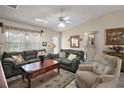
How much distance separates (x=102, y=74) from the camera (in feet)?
7.66

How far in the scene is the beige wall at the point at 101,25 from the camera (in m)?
4.45

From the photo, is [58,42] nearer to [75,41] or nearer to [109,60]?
[75,41]

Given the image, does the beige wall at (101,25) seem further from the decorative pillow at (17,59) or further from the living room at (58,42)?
the decorative pillow at (17,59)

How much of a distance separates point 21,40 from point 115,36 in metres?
4.09

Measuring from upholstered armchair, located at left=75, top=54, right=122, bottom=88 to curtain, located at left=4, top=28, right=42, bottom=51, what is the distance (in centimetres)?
297

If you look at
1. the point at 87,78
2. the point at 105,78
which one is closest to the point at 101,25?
the point at 87,78

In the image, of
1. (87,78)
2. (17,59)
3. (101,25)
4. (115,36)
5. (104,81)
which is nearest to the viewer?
(104,81)

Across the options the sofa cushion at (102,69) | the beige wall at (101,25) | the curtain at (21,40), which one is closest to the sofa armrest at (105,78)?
the sofa cushion at (102,69)

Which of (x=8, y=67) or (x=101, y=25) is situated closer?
(x=8, y=67)

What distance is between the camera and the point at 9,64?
3.27m

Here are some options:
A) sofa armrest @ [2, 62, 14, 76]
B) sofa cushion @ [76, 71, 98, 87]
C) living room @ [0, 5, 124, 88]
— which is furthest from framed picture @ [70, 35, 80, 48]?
sofa armrest @ [2, 62, 14, 76]

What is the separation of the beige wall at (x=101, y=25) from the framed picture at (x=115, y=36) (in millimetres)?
180

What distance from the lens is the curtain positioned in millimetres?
4137

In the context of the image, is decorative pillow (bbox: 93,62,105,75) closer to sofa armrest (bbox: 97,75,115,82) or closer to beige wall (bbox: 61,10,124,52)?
sofa armrest (bbox: 97,75,115,82)
